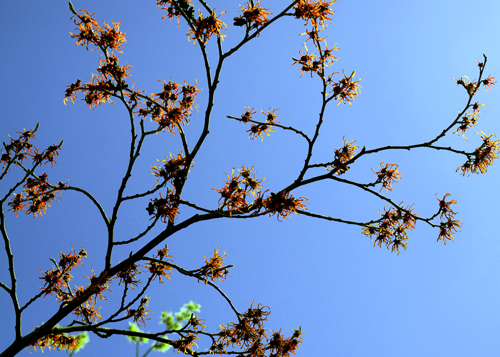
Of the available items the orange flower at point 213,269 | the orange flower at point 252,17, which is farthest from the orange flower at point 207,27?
the orange flower at point 213,269

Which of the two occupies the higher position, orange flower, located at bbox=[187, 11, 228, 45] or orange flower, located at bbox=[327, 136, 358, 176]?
orange flower, located at bbox=[187, 11, 228, 45]

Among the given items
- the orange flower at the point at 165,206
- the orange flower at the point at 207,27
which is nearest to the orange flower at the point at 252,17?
the orange flower at the point at 207,27

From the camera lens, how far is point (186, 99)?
18.6 feet

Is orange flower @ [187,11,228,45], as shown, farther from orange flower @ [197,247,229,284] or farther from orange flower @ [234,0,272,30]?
orange flower @ [197,247,229,284]

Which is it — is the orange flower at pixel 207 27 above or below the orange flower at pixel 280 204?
above

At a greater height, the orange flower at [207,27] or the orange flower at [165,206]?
the orange flower at [207,27]

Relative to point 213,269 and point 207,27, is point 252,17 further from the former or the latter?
point 213,269

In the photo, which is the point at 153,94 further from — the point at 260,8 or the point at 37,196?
the point at 37,196

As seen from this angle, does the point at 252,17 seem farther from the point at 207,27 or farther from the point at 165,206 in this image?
the point at 165,206

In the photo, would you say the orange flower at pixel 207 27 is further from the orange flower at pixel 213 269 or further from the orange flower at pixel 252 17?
the orange flower at pixel 213 269

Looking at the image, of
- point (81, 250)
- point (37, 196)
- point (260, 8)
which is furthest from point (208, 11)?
point (81, 250)

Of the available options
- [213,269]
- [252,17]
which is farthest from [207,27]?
[213,269]

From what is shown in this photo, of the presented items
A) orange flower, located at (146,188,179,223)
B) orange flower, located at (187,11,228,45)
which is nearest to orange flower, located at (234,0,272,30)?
orange flower, located at (187,11,228,45)

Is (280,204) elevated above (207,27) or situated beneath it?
situated beneath
